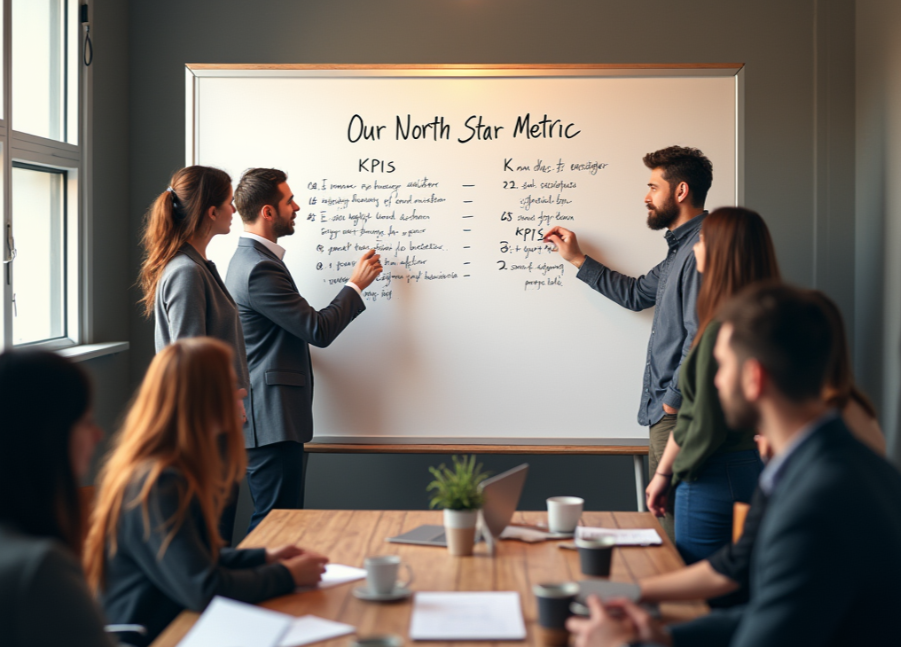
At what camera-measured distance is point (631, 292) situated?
10.1ft

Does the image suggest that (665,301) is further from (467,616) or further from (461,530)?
(467,616)

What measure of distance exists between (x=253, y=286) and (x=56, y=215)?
0.99 metres

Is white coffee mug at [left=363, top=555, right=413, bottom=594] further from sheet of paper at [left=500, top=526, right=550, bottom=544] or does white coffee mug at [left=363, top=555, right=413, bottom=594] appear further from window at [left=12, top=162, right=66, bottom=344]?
window at [left=12, top=162, right=66, bottom=344]

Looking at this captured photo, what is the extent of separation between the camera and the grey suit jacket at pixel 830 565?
1.05 m

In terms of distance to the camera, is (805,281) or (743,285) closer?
(743,285)

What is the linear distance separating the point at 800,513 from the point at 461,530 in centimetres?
80

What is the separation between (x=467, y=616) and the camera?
1.37 meters

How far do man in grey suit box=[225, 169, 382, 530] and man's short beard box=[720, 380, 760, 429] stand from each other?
1.84 meters

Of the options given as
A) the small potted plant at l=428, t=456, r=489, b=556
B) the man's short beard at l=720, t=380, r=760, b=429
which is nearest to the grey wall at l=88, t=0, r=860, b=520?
the small potted plant at l=428, t=456, r=489, b=556

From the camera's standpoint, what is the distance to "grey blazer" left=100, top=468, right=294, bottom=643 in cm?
141

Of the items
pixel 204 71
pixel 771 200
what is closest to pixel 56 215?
pixel 204 71

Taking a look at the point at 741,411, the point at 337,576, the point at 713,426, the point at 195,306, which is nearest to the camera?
the point at 741,411

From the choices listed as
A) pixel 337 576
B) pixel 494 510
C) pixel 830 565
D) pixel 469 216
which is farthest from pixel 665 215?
pixel 830 565

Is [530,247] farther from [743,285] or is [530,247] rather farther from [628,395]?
[743,285]
